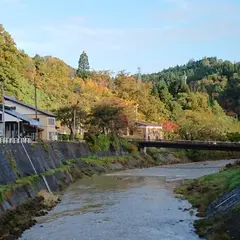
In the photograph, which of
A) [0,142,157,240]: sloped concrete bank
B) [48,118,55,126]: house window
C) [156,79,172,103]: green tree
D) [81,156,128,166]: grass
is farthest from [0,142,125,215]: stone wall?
[156,79,172,103]: green tree

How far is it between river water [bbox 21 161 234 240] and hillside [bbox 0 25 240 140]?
3371 centimetres

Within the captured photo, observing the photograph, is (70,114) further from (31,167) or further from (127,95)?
(127,95)

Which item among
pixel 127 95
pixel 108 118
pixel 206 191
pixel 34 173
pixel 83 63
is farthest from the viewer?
pixel 83 63

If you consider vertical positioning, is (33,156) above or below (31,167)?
above

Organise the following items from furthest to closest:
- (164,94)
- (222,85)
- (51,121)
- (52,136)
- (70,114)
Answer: (222,85) < (164,94) < (70,114) < (52,136) < (51,121)

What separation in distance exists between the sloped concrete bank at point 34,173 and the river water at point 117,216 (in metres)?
0.97

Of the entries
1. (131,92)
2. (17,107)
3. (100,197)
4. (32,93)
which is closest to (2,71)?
(32,93)

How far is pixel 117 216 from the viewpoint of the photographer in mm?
23438

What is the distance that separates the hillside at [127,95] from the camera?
77.8 meters

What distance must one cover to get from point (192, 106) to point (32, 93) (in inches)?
2085

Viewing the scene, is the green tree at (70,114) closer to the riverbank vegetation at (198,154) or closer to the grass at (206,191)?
the riverbank vegetation at (198,154)

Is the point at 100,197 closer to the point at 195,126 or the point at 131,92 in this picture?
the point at 195,126

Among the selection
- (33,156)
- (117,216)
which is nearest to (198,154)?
(33,156)

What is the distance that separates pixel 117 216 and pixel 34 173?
10948 millimetres
